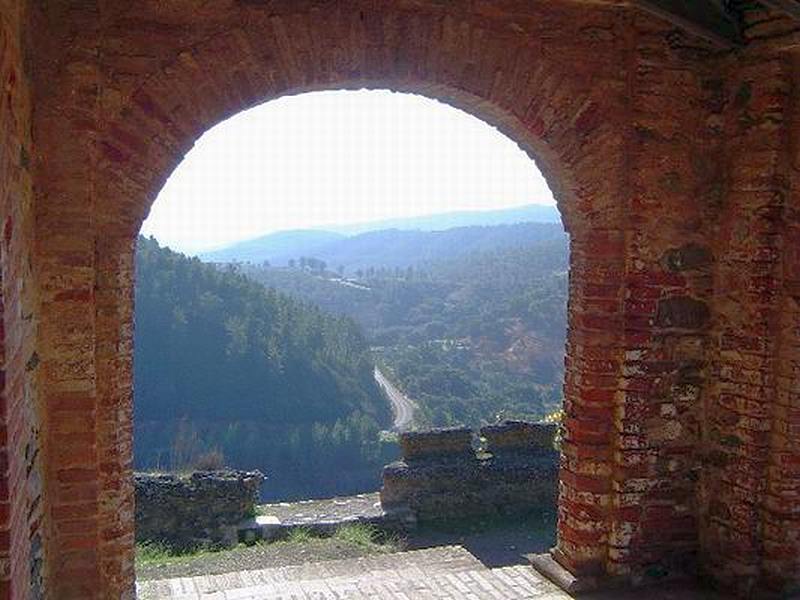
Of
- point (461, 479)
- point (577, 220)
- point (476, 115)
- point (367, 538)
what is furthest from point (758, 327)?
point (461, 479)

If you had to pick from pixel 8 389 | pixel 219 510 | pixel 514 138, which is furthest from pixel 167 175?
pixel 219 510

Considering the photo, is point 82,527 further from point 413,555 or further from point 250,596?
point 413,555

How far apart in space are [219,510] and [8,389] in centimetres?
750

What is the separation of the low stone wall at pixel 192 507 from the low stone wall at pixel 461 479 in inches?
77.2

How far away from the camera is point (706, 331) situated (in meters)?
4.31

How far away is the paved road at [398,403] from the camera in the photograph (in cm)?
3691

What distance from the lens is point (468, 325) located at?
53.5m

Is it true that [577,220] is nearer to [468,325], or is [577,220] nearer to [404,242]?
[468,325]

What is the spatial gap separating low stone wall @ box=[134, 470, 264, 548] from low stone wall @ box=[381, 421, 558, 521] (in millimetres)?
1961

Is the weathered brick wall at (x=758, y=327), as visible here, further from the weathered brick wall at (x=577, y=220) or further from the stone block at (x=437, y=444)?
the stone block at (x=437, y=444)

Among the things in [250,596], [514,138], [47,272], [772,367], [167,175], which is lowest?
[250,596]

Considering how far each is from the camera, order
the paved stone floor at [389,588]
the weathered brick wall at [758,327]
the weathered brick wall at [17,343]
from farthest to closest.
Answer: the paved stone floor at [389,588], the weathered brick wall at [758,327], the weathered brick wall at [17,343]

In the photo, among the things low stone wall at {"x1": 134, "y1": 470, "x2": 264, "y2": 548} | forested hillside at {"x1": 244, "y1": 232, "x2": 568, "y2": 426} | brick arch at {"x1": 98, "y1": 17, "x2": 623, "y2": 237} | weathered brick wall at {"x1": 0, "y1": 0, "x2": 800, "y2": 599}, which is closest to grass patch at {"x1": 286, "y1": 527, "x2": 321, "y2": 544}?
low stone wall at {"x1": 134, "y1": 470, "x2": 264, "y2": 548}

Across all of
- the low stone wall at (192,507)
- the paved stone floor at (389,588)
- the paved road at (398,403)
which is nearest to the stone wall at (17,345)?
the paved stone floor at (389,588)
